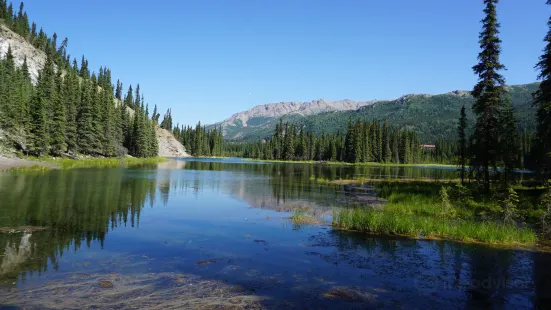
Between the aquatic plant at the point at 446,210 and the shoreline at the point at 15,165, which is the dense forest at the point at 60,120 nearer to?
the shoreline at the point at 15,165

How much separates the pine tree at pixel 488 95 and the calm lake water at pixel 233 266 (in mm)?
23484

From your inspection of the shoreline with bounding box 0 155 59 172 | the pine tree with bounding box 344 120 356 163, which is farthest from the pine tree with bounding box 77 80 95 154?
the pine tree with bounding box 344 120 356 163

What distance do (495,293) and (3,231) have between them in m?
21.6

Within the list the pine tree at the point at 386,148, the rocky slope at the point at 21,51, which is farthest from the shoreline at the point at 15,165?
the pine tree at the point at 386,148

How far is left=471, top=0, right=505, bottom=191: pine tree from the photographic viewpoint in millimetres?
38219

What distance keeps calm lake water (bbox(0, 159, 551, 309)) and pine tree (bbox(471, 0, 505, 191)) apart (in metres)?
23.5

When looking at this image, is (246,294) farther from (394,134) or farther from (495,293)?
(394,134)

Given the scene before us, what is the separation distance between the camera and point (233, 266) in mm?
14234

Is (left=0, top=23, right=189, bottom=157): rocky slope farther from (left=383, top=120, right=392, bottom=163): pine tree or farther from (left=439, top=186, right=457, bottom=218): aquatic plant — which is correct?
(left=439, top=186, right=457, bottom=218): aquatic plant

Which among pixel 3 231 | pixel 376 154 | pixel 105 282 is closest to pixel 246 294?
pixel 105 282

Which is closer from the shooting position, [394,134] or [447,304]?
[447,304]

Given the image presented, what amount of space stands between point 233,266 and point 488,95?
121ft

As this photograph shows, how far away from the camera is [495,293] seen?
12.2 m

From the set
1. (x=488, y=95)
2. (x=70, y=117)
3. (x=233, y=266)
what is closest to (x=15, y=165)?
(x=70, y=117)
